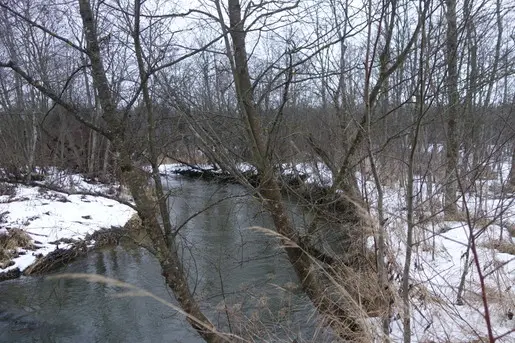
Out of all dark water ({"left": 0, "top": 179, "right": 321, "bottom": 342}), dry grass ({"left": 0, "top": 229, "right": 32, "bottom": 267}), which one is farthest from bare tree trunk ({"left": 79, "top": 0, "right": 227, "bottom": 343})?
dry grass ({"left": 0, "top": 229, "right": 32, "bottom": 267})

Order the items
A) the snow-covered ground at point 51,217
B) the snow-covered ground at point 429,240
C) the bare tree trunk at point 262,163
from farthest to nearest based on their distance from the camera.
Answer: the snow-covered ground at point 51,217, the bare tree trunk at point 262,163, the snow-covered ground at point 429,240

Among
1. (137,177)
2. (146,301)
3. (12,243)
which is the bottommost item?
(146,301)

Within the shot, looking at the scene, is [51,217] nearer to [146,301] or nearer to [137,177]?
[146,301]

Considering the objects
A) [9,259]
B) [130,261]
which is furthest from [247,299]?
[9,259]

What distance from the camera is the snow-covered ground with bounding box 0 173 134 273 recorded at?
9580 mm

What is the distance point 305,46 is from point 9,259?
824cm

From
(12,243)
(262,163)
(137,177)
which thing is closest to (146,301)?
(12,243)

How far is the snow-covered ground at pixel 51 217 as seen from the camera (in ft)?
31.4

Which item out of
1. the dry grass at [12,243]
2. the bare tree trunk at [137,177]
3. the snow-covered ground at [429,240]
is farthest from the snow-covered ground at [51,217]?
the bare tree trunk at [137,177]

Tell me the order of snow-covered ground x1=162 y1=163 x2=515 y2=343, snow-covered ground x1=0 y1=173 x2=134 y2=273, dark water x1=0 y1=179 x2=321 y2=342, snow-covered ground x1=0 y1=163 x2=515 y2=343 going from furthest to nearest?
snow-covered ground x1=0 y1=173 x2=134 y2=273, dark water x1=0 y1=179 x2=321 y2=342, snow-covered ground x1=162 y1=163 x2=515 y2=343, snow-covered ground x1=0 y1=163 x2=515 y2=343

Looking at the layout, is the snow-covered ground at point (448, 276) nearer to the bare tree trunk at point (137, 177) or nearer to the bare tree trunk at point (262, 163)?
the bare tree trunk at point (262, 163)

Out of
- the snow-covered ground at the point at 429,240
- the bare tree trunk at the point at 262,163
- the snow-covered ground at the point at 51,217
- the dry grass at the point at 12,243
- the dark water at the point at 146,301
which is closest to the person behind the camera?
the snow-covered ground at the point at 429,240

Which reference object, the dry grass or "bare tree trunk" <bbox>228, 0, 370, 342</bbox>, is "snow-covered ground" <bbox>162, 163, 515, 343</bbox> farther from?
the dry grass

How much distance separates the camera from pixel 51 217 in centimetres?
1162
